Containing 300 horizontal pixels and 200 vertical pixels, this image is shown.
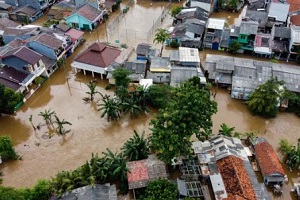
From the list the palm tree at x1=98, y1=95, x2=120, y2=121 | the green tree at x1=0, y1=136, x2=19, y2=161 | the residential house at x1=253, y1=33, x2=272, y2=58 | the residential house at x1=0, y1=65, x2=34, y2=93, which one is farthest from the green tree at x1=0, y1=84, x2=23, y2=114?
the residential house at x1=253, y1=33, x2=272, y2=58

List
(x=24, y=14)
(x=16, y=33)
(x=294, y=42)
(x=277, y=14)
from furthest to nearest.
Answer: (x=24, y=14), (x=277, y=14), (x=16, y=33), (x=294, y=42)

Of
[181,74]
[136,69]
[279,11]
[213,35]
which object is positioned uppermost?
[279,11]

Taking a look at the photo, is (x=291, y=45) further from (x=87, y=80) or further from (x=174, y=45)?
(x=87, y=80)

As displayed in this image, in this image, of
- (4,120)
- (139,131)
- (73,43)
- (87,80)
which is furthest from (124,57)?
(4,120)

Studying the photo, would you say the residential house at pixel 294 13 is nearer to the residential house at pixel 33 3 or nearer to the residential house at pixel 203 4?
the residential house at pixel 203 4

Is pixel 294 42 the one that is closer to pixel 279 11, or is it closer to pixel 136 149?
pixel 279 11

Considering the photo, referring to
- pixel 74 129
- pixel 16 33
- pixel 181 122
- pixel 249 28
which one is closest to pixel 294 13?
pixel 249 28

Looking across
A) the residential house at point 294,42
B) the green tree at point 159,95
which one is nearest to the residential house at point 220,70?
the green tree at point 159,95
